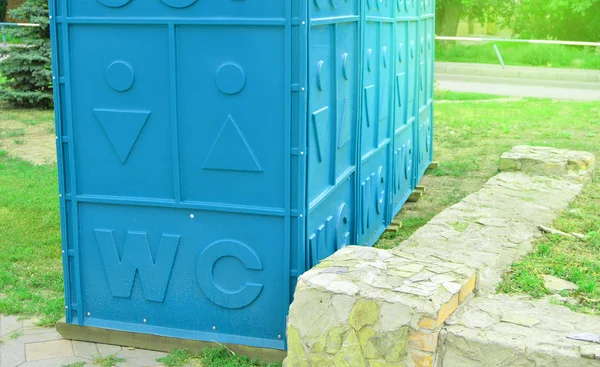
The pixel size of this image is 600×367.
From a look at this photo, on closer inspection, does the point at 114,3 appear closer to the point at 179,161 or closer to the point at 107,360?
the point at 179,161

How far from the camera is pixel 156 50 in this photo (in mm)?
4395

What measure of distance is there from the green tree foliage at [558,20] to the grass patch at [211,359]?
23.2 meters

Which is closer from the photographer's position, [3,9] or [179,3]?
[179,3]

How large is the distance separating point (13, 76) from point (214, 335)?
12145 mm

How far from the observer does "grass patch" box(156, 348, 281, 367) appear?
4.43 metres

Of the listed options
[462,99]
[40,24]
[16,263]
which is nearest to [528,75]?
[462,99]

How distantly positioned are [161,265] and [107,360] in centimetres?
60

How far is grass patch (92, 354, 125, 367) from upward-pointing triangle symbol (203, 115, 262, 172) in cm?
122

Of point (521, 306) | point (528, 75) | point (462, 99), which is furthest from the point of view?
point (528, 75)

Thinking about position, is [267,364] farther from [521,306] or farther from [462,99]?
[462,99]

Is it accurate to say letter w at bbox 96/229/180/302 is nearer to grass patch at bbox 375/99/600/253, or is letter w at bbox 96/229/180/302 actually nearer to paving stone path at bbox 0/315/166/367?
paving stone path at bbox 0/315/166/367

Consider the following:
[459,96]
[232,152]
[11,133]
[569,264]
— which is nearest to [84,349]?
[232,152]

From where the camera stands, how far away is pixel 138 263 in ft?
15.3

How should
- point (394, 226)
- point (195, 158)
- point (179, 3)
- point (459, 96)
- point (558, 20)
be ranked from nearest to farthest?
point (179, 3), point (195, 158), point (394, 226), point (459, 96), point (558, 20)
